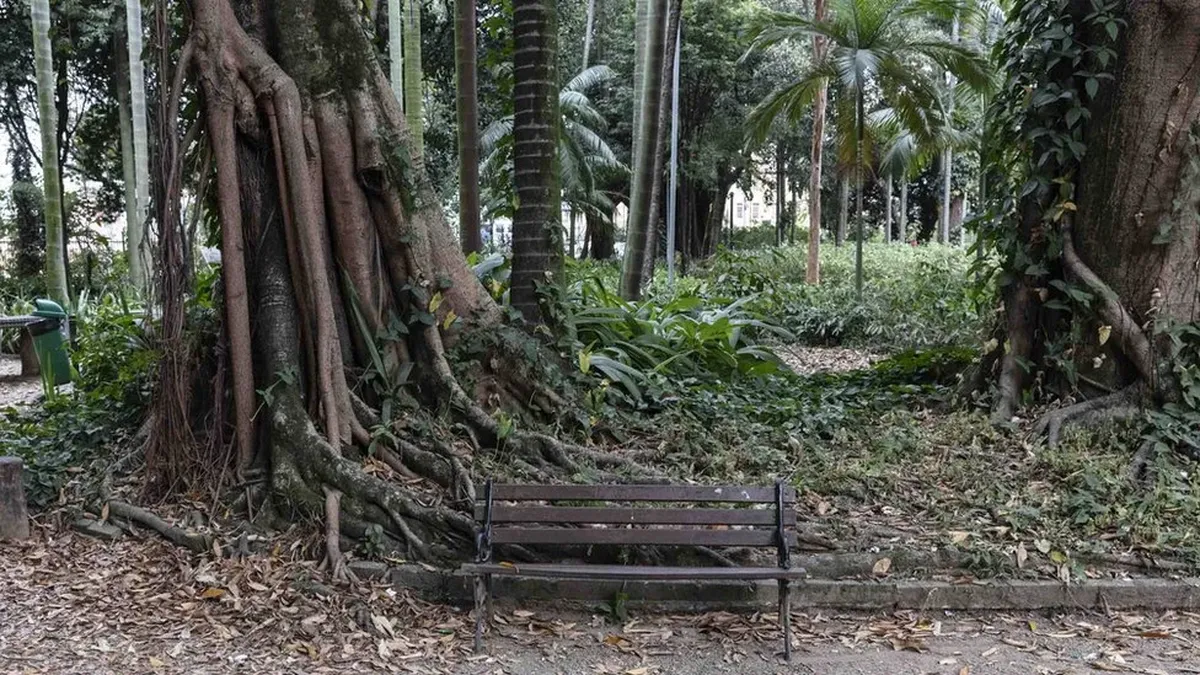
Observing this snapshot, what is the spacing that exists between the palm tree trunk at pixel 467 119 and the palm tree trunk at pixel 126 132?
362 inches

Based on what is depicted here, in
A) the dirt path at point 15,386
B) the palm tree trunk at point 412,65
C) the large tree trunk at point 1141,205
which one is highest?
the palm tree trunk at point 412,65

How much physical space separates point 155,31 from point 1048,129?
6.05 meters

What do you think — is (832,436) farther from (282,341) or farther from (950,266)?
(950,266)

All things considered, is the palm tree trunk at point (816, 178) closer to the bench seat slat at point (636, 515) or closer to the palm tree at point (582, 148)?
the palm tree at point (582, 148)

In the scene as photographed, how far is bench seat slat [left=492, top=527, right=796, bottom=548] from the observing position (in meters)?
4.69

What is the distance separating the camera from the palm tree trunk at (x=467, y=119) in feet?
31.7

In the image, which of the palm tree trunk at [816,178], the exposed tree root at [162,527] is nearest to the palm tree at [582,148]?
the palm tree trunk at [816,178]

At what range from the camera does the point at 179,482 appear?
20.0ft

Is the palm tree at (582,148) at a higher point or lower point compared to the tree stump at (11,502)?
higher

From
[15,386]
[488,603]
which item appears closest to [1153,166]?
[488,603]

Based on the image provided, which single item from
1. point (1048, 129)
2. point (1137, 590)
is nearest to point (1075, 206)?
point (1048, 129)

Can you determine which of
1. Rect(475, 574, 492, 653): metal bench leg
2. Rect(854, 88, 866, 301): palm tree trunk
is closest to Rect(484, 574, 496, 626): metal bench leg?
Rect(475, 574, 492, 653): metal bench leg

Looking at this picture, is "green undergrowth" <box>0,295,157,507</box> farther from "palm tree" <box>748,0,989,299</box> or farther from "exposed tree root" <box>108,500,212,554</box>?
"palm tree" <box>748,0,989,299</box>

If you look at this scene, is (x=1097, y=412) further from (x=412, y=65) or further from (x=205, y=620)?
(x=412, y=65)
